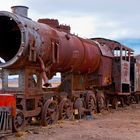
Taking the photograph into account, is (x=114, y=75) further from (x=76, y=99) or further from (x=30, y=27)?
(x=30, y=27)

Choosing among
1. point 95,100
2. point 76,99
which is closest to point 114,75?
point 95,100

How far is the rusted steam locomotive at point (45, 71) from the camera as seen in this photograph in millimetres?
11663

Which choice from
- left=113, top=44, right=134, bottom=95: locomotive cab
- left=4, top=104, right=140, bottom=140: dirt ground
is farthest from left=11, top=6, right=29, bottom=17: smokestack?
left=113, top=44, right=134, bottom=95: locomotive cab

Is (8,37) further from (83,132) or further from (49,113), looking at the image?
(83,132)

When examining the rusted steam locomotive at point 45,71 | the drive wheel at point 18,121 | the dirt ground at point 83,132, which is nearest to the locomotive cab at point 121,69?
the rusted steam locomotive at point 45,71

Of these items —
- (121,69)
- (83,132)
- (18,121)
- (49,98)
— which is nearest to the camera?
(18,121)

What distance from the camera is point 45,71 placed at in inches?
498

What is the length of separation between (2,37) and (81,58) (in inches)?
142

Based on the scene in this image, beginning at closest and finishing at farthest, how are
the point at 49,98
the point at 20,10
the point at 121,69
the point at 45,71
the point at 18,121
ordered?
1. the point at 18,121
2. the point at 20,10
3. the point at 45,71
4. the point at 49,98
5. the point at 121,69

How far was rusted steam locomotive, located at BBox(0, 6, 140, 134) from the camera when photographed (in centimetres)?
1166

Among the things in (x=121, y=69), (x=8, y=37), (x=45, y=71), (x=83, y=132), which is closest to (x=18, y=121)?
(x=83, y=132)

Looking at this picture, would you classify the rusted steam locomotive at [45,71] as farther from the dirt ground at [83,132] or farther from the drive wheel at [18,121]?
the dirt ground at [83,132]

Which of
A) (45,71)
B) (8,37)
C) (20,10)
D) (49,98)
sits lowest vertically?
(49,98)

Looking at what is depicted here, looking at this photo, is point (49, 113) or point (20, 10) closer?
point (20, 10)
